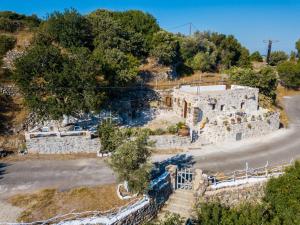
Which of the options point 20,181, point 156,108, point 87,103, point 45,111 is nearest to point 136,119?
point 156,108

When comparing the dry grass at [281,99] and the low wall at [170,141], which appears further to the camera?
the dry grass at [281,99]

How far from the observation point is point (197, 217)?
1912 centimetres

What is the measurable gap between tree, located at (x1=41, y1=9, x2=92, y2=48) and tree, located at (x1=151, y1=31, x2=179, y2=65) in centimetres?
972

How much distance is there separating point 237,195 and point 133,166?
837 centimetres

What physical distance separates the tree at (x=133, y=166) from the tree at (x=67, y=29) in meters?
24.8

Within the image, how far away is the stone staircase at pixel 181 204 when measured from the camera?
63.8 ft

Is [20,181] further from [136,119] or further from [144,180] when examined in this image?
[136,119]

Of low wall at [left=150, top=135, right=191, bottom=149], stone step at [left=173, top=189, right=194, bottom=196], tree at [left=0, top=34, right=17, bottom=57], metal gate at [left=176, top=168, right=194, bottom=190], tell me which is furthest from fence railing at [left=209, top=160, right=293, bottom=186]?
tree at [left=0, top=34, right=17, bottom=57]

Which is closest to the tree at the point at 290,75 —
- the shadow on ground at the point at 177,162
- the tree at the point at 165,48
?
the tree at the point at 165,48

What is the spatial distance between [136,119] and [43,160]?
38.1ft

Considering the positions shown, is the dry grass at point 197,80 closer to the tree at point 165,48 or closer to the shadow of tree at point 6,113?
the tree at point 165,48

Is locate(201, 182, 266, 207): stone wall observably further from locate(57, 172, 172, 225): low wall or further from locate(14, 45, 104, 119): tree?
locate(14, 45, 104, 119): tree

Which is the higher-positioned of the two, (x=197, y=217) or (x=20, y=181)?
(x=20, y=181)

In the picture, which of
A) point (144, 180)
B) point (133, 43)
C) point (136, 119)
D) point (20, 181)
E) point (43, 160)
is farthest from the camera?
point (133, 43)
